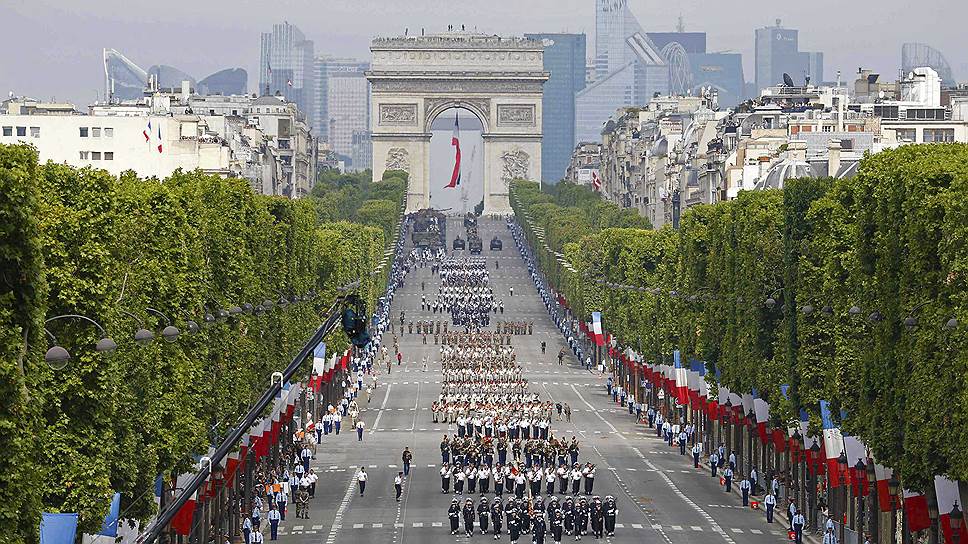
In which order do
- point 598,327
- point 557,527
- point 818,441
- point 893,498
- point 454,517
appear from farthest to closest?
1. point 598,327
2. point 818,441
3. point 454,517
4. point 557,527
5. point 893,498

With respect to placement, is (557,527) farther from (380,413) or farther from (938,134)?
(938,134)

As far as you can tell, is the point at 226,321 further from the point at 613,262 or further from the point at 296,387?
the point at 613,262

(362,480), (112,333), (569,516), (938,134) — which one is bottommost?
(569,516)

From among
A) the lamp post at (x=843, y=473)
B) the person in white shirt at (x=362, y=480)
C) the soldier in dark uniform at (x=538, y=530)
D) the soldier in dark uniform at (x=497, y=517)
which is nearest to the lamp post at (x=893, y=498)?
the lamp post at (x=843, y=473)

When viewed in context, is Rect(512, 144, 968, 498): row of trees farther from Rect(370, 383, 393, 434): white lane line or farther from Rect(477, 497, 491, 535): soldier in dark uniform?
Rect(370, 383, 393, 434): white lane line

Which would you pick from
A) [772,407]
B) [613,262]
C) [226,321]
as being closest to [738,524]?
[772,407]

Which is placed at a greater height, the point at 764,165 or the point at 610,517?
the point at 764,165

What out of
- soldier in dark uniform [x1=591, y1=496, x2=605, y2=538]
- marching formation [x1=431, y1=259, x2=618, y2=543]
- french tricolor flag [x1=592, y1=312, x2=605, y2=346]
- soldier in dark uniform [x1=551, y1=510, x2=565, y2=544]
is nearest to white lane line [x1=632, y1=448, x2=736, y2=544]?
marching formation [x1=431, y1=259, x2=618, y2=543]

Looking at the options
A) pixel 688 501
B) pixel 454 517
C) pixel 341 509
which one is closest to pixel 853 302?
pixel 454 517
